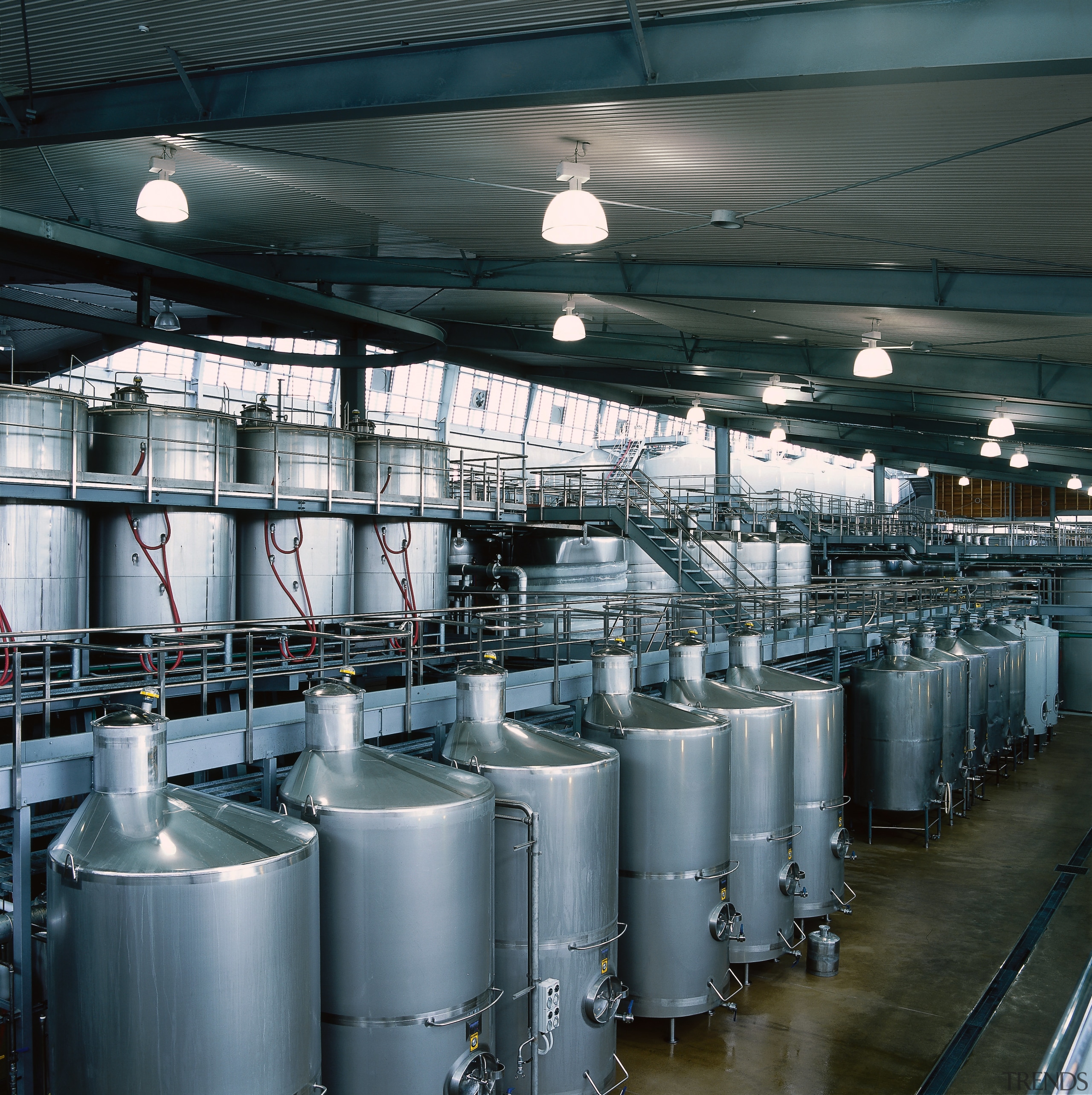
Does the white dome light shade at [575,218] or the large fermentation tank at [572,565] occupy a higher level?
the white dome light shade at [575,218]

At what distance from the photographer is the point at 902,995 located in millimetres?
10930

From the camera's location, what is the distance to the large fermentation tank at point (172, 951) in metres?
5.62

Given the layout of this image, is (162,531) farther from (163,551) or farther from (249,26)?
(249,26)

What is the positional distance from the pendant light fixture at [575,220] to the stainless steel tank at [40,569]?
701cm

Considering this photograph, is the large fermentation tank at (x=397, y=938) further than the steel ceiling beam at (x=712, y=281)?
No

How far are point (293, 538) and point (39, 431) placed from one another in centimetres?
409

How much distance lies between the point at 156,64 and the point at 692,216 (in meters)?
6.10

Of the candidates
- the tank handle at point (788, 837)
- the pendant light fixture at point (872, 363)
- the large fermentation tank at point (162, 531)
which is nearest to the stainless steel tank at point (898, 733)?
the pendant light fixture at point (872, 363)

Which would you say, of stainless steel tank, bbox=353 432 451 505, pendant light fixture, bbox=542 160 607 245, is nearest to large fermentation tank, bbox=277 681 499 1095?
pendant light fixture, bbox=542 160 607 245

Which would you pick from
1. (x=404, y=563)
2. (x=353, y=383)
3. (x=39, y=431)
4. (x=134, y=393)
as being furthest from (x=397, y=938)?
(x=353, y=383)

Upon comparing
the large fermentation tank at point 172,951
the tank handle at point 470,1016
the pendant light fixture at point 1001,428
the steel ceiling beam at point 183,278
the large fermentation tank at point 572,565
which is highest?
the steel ceiling beam at point 183,278

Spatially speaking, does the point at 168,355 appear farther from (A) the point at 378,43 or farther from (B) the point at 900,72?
(B) the point at 900,72

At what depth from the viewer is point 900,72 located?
686cm

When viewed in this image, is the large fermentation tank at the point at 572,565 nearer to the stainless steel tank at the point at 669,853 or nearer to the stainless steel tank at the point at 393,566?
the stainless steel tank at the point at 393,566
